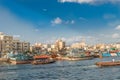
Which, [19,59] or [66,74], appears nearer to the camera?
[66,74]

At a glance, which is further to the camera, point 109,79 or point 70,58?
point 70,58

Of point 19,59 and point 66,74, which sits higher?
point 19,59

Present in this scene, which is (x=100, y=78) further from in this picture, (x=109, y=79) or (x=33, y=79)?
(x=33, y=79)

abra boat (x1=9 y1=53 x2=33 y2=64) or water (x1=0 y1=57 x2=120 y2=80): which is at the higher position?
abra boat (x1=9 y1=53 x2=33 y2=64)

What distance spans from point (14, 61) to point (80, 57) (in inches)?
1989

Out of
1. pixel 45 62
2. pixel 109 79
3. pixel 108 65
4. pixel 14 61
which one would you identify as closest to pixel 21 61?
pixel 14 61

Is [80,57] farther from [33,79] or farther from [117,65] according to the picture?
[33,79]

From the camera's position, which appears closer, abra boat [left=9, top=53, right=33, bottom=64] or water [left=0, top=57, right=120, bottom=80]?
water [left=0, top=57, right=120, bottom=80]

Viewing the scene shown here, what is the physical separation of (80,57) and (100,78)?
131 metres

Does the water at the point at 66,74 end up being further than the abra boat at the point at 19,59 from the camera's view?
No

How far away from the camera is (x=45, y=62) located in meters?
145

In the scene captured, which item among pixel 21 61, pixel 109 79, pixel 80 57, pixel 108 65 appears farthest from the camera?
pixel 80 57

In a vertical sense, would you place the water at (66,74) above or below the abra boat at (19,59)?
below

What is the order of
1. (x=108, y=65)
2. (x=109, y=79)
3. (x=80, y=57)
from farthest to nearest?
(x=80, y=57) → (x=108, y=65) → (x=109, y=79)
